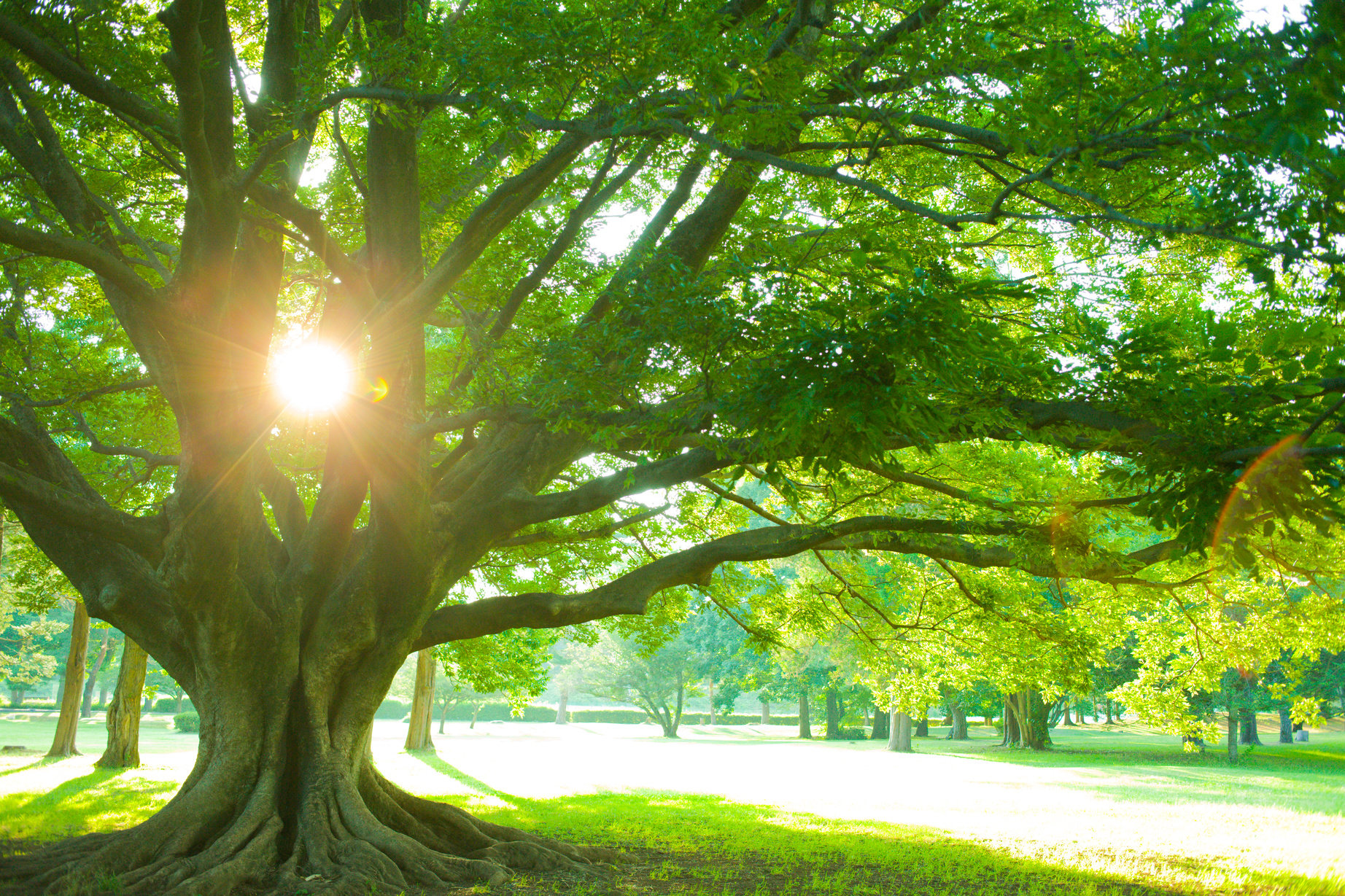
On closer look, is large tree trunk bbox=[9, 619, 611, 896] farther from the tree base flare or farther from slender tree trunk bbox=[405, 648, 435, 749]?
slender tree trunk bbox=[405, 648, 435, 749]

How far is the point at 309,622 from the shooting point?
888cm

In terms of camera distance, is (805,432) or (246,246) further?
(246,246)

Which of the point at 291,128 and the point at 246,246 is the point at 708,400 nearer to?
the point at 291,128

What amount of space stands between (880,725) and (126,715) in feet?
135

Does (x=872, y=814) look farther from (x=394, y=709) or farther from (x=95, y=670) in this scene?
(x=394, y=709)

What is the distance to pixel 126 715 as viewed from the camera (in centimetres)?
1973

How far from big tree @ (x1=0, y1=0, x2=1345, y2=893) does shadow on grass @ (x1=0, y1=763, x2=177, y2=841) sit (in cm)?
324

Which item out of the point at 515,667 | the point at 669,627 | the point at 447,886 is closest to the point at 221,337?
the point at 447,886

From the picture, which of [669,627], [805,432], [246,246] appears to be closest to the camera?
[805,432]

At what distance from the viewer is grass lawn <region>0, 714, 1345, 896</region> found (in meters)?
8.51

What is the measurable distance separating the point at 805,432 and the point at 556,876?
217 inches

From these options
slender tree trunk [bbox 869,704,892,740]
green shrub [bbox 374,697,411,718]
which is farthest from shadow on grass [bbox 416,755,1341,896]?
green shrub [bbox 374,697,411,718]

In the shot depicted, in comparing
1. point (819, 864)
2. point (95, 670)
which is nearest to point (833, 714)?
point (819, 864)

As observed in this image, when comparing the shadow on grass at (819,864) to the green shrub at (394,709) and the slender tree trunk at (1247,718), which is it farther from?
the green shrub at (394,709)
